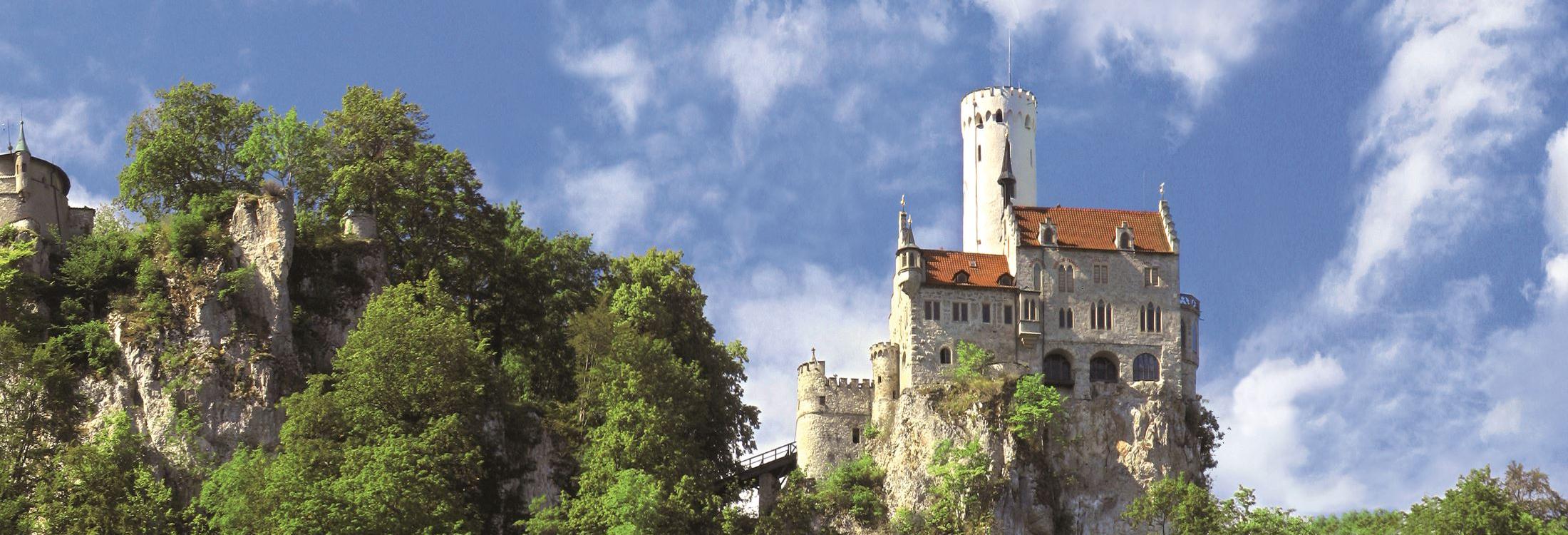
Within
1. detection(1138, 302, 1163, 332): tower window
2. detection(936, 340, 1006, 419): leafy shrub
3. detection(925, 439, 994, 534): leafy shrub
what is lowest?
detection(925, 439, 994, 534): leafy shrub

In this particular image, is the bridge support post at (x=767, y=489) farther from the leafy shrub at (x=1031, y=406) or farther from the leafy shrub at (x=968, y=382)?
the leafy shrub at (x=1031, y=406)

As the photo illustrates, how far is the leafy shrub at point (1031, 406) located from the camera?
92438 mm

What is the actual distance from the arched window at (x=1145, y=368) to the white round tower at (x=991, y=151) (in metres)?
11.0

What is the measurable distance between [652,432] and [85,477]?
2005cm

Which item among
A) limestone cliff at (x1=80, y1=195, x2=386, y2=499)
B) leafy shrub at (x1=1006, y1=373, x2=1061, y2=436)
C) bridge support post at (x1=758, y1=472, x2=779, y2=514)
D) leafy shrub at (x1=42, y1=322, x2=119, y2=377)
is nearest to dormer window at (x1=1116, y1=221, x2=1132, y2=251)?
leafy shrub at (x1=1006, y1=373, x2=1061, y2=436)

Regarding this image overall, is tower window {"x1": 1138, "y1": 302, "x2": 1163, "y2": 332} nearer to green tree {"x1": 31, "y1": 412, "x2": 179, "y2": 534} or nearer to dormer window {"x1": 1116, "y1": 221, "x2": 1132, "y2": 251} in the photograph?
dormer window {"x1": 1116, "y1": 221, "x2": 1132, "y2": 251}

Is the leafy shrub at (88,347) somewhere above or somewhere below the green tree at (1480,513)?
above

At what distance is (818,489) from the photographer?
3656 inches

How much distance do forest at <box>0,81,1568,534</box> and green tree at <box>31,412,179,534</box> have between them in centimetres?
9

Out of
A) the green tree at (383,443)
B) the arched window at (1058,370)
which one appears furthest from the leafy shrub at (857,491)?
the green tree at (383,443)

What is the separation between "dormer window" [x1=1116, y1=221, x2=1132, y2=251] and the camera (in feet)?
322

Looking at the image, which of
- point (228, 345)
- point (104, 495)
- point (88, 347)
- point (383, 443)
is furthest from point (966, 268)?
point (104, 495)

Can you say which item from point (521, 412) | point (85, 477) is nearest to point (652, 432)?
point (521, 412)

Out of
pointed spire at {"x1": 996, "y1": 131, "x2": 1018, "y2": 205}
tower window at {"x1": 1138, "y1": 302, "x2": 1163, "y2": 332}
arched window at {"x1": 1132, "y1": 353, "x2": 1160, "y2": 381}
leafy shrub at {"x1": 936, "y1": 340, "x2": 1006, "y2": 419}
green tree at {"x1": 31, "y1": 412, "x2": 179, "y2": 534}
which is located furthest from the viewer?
pointed spire at {"x1": 996, "y1": 131, "x2": 1018, "y2": 205}
